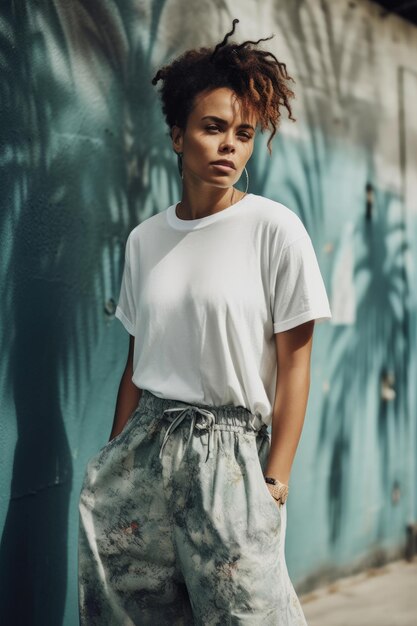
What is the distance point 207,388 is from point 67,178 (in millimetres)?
1138

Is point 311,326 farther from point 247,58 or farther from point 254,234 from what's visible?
point 247,58

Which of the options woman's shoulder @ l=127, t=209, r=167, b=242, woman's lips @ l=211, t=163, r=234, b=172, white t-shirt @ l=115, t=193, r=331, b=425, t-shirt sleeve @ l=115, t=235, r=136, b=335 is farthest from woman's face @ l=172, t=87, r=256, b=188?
t-shirt sleeve @ l=115, t=235, r=136, b=335

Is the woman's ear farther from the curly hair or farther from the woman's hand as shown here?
the woman's hand

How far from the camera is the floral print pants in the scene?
6.95ft

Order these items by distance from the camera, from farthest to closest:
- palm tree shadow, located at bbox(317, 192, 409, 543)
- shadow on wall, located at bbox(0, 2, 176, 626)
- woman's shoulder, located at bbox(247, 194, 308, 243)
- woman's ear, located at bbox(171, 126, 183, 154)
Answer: palm tree shadow, located at bbox(317, 192, 409, 543) → shadow on wall, located at bbox(0, 2, 176, 626) → woman's ear, located at bbox(171, 126, 183, 154) → woman's shoulder, located at bbox(247, 194, 308, 243)

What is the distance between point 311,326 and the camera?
2234 millimetres

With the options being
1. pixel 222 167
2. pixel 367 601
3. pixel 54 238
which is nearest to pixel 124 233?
pixel 54 238

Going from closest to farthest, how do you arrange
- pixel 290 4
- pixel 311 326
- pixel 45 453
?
pixel 311 326 → pixel 45 453 → pixel 290 4

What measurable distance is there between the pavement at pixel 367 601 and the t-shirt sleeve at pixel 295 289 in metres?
2.18

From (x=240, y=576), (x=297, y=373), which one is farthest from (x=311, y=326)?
(x=240, y=576)

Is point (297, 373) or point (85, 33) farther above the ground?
point (85, 33)

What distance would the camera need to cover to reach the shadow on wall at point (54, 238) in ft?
9.34

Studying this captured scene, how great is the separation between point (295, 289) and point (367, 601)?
257 centimetres

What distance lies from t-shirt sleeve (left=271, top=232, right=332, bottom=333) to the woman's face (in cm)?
26
